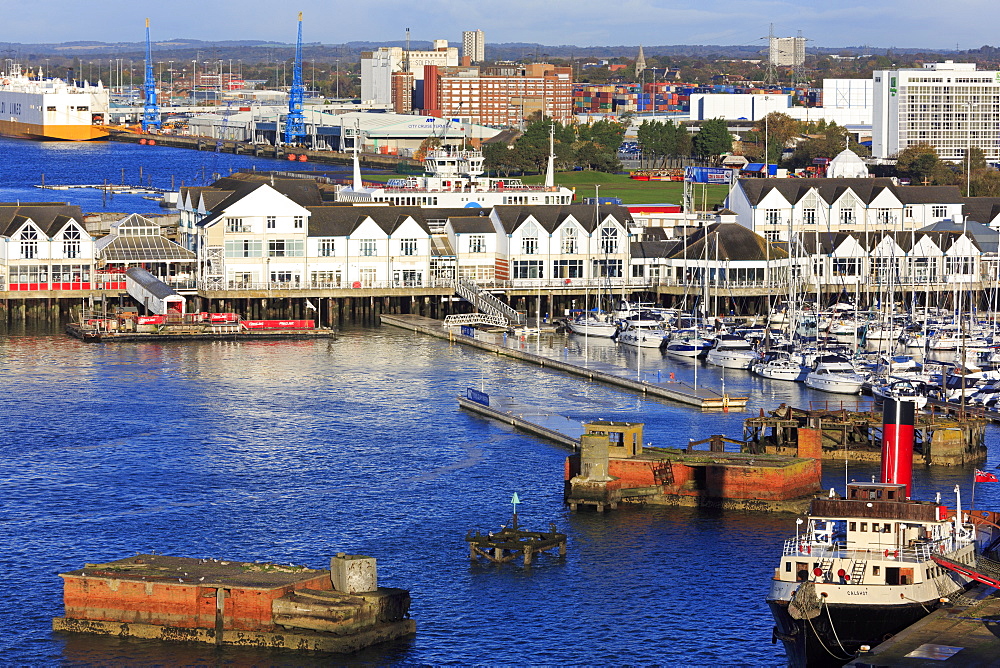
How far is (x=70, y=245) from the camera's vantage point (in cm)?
8750

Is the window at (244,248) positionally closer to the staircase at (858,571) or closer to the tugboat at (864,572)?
the tugboat at (864,572)

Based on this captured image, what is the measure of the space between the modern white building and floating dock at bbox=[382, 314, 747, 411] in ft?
312

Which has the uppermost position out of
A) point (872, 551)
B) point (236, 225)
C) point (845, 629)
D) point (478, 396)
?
point (236, 225)

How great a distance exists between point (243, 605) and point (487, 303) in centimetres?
5126

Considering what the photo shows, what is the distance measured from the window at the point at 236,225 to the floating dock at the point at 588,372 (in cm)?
782

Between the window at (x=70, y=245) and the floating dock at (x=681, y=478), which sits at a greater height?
the window at (x=70, y=245)

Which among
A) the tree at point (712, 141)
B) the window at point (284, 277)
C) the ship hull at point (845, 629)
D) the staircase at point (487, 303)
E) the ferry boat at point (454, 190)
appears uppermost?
the tree at point (712, 141)

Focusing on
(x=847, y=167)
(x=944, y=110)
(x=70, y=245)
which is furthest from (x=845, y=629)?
(x=944, y=110)

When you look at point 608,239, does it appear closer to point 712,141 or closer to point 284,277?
point 284,277

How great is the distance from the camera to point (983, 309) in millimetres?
92688

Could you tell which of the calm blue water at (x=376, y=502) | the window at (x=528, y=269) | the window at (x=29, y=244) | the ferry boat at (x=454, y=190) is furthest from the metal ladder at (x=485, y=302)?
the window at (x=29, y=244)

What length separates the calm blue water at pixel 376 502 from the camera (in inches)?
1492

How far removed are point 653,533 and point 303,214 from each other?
152 ft

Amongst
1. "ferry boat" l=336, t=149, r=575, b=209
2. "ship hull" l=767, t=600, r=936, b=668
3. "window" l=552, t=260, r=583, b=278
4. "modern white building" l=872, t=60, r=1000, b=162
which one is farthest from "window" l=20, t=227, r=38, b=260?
"modern white building" l=872, t=60, r=1000, b=162
